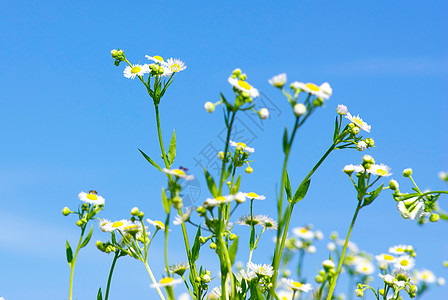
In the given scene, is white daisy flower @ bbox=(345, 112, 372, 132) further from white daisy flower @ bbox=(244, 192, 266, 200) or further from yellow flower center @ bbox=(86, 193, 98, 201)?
yellow flower center @ bbox=(86, 193, 98, 201)

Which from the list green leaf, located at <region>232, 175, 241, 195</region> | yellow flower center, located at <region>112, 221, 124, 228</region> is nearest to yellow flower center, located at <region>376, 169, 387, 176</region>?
green leaf, located at <region>232, 175, 241, 195</region>

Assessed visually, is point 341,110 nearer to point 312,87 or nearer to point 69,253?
point 312,87

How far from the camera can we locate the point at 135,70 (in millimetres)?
2783

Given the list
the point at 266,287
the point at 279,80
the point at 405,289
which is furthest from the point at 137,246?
the point at 405,289

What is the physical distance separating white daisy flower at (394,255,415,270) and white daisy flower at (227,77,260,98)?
1.38m

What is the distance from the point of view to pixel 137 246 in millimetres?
2068

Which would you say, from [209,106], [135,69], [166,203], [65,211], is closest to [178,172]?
[166,203]

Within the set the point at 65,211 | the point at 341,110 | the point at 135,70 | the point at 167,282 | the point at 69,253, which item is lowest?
the point at 167,282

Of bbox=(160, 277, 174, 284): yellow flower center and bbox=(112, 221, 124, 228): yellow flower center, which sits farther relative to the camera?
bbox=(112, 221, 124, 228): yellow flower center

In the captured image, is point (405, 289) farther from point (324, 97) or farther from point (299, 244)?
point (324, 97)

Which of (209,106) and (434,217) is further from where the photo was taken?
(434,217)

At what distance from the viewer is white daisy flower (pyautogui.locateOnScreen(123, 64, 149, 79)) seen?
2729mm

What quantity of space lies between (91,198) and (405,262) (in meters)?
1.69

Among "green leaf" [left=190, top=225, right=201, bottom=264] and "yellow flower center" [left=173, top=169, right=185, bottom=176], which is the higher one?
"yellow flower center" [left=173, top=169, right=185, bottom=176]
